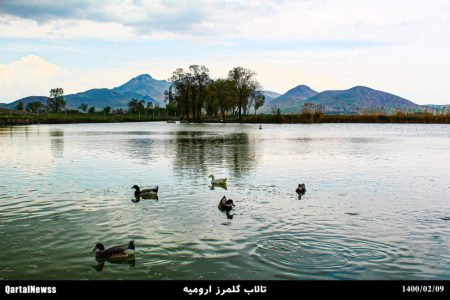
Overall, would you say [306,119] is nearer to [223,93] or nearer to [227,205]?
[223,93]

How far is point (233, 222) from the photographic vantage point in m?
17.1

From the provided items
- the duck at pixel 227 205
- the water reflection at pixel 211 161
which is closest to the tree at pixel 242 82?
the water reflection at pixel 211 161

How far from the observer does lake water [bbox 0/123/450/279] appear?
1238cm

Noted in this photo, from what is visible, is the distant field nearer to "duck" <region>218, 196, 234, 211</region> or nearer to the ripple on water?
"duck" <region>218, 196, 234, 211</region>

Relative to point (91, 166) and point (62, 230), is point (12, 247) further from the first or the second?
point (91, 166)

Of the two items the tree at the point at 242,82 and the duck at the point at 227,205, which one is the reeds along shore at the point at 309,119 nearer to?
the tree at the point at 242,82

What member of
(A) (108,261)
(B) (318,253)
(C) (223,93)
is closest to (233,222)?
(B) (318,253)

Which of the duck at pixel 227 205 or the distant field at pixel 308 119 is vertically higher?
the distant field at pixel 308 119

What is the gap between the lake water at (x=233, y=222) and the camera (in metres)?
12.4

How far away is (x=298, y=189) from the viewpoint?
2262 cm
